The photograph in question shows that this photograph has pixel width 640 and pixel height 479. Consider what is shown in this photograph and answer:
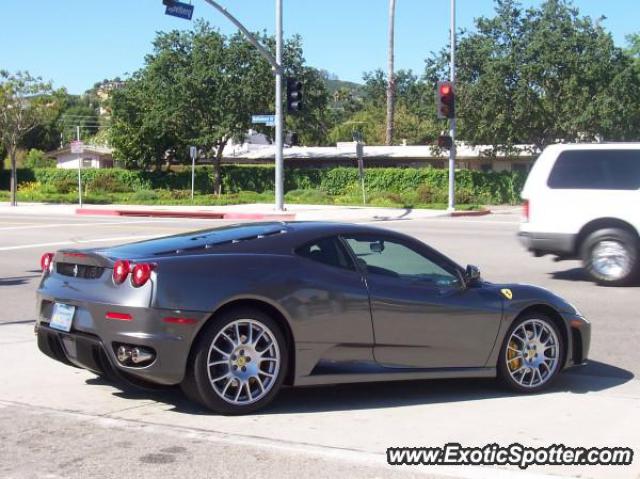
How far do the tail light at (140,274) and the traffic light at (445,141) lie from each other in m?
26.7

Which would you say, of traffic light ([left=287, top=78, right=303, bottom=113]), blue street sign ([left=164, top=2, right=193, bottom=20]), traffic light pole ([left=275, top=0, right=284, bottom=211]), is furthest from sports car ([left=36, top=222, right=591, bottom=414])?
traffic light pole ([left=275, top=0, right=284, bottom=211])

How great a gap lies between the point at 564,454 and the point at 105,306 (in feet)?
10.0

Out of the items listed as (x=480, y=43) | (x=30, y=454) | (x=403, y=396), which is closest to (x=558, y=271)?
(x=403, y=396)

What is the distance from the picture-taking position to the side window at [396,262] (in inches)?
251

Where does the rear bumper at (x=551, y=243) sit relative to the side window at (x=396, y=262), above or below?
below

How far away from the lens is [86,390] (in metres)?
6.62

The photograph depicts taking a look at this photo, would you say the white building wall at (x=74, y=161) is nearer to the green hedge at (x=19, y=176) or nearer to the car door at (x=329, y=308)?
the green hedge at (x=19, y=176)

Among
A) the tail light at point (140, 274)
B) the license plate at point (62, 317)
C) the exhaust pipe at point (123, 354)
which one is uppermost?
the tail light at point (140, 274)

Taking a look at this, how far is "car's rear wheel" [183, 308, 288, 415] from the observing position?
5703mm

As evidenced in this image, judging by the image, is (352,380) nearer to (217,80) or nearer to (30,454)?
(30,454)

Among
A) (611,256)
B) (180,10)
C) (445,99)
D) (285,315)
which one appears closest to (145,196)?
(445,99)

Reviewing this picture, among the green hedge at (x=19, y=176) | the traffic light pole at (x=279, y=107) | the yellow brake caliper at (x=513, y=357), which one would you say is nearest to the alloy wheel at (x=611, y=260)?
the yellow brake caliper at (x=513, y=357)

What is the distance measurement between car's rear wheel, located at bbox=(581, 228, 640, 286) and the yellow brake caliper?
6.66 metres

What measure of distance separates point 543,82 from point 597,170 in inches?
1349
